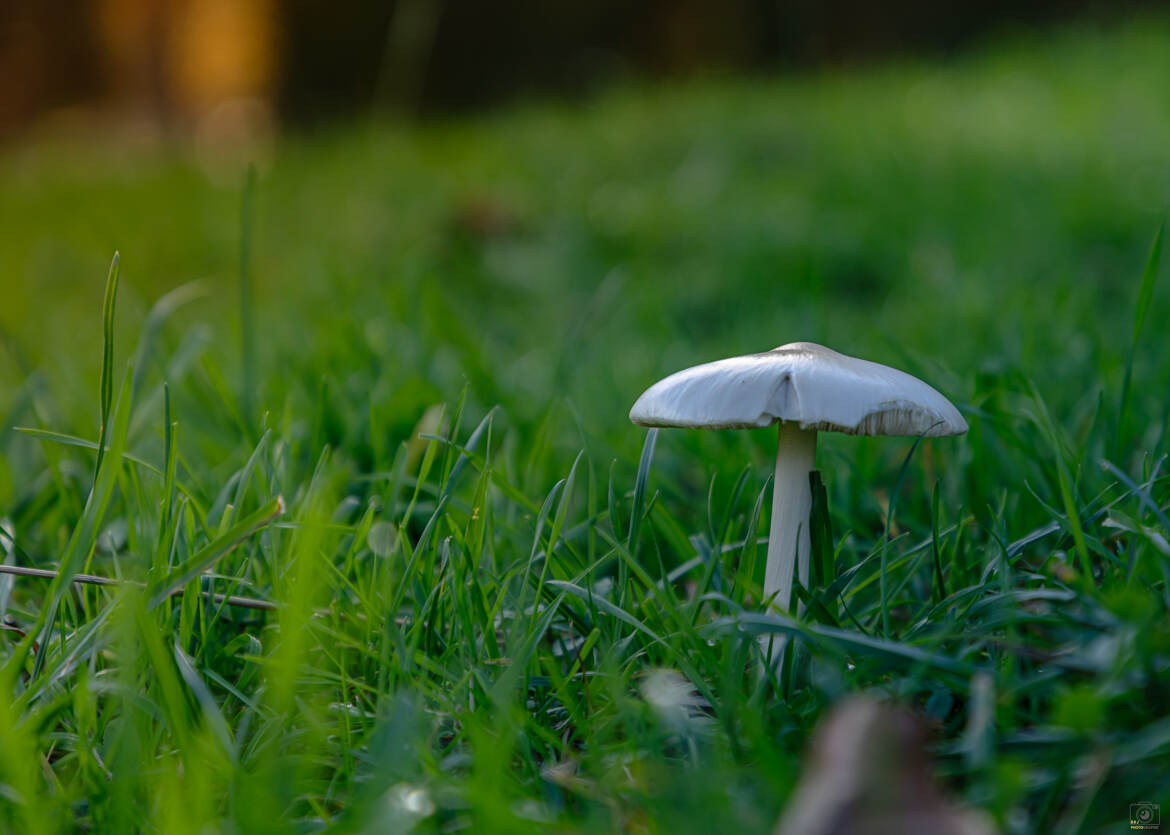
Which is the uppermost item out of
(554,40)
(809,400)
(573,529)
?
(554,40)

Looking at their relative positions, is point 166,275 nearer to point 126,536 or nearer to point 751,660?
point 126,536

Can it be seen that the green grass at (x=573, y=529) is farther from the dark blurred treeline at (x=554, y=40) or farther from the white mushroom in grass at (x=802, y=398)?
the dark blurred treeline at (x=554, y=40)

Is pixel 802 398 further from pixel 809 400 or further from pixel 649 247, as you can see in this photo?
pixel 649 247

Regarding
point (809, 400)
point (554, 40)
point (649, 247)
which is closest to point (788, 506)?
point (809, 400)

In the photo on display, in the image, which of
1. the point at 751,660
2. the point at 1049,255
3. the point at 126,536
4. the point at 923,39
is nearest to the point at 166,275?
the point at 126,536

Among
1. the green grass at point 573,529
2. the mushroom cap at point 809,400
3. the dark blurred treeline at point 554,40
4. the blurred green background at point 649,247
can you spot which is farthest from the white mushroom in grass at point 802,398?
the dark blurred treeline at point 554,40

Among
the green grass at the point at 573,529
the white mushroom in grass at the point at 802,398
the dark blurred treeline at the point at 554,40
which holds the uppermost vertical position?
the dark blurred treeline at the point at 554,40

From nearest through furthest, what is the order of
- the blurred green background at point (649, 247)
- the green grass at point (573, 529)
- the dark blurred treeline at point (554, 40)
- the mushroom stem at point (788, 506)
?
the green grass at point (573, 529) → the mushroom stem at point (788, 506) → the blurred green background at point (649, 247) → the dark blurred treeline at point (554, 40)
